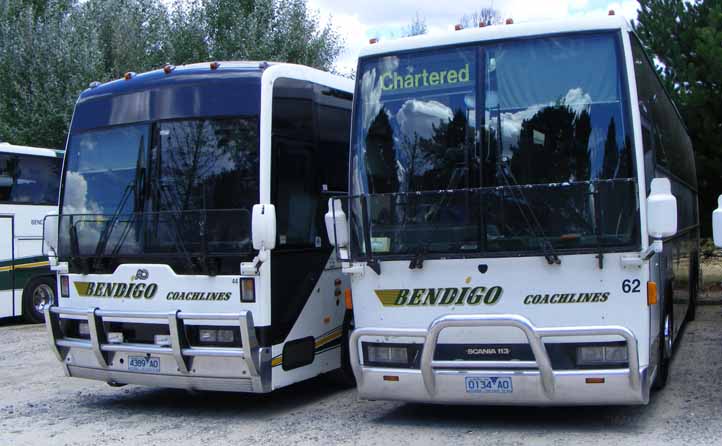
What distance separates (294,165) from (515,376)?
10.3 feet

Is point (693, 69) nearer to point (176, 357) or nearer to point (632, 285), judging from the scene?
point (632, 285)

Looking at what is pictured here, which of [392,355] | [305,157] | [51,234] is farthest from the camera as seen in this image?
[51,234]

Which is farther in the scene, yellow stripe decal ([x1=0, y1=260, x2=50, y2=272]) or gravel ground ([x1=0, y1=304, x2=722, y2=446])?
yellow stripe decal ([x1=0, y1=260, x2=50, y2=272])

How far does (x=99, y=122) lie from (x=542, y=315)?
16.6 ft

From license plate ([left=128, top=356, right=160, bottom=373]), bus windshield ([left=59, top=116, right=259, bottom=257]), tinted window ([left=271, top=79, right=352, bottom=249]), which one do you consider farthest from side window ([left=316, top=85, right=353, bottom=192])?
license plate ([left=128, top=356, right=160, bottom=373])

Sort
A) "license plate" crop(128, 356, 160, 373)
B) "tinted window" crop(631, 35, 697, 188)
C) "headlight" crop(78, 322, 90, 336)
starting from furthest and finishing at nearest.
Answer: "headlight" crop(78, 322, 90, 336)
"license plate" crop(128, 356, 160, 373)
"tinted window" crop(631, 35, 697, 188)

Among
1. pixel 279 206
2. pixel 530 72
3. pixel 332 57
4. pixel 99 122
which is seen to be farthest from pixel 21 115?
pixel 530 72

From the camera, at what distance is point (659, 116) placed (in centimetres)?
940

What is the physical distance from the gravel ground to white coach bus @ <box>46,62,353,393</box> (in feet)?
1.44

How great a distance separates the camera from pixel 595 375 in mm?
7012

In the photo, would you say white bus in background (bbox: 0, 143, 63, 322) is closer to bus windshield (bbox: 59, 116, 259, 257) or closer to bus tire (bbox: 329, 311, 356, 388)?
bus windshield (bbox: 59, 116, 259, 257)

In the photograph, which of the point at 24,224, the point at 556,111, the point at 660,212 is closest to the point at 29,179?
the point at 24,224

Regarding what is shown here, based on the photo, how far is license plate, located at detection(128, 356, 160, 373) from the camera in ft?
28.0

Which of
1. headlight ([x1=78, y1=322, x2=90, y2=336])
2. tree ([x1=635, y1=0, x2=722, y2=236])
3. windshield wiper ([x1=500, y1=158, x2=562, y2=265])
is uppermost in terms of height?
tree ([x1=635, y1=0, x2=722, y2=236])
